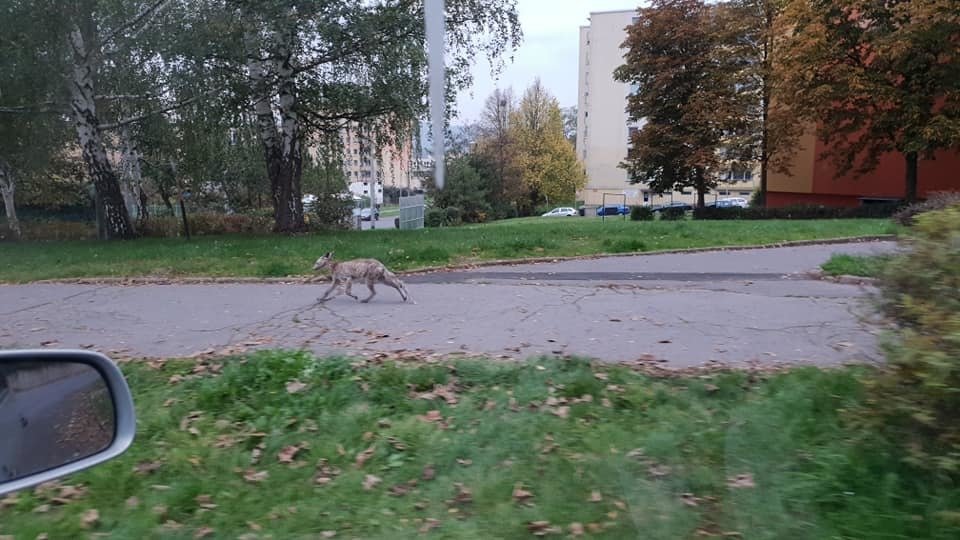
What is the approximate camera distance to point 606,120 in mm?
82812

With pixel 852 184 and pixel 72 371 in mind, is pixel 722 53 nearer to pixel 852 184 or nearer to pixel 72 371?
pixel 852 184

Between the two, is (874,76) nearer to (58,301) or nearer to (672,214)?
(672,214)

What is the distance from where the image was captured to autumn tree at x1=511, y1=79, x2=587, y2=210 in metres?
64.0

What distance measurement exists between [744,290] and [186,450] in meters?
8.48

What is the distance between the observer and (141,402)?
5.77 meters

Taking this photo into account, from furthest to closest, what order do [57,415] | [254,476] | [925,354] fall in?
[254,476] → [925,354] → [57,415]

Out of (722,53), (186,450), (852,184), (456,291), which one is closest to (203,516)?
(186,450)

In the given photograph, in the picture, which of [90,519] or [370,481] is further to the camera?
[370,481]

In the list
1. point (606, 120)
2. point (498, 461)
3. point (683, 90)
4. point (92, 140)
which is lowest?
point (498, 461)

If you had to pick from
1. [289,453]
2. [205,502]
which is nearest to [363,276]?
[289,453]

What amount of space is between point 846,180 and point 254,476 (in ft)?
131

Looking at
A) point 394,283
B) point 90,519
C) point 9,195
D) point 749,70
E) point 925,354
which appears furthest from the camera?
point 749,70

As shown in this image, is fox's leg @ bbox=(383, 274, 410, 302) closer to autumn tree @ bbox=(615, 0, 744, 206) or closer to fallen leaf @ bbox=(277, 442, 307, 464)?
fallen leaf @ bbox=(277, 442, 307, 464)

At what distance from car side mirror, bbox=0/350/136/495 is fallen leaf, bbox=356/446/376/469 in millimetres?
1941
